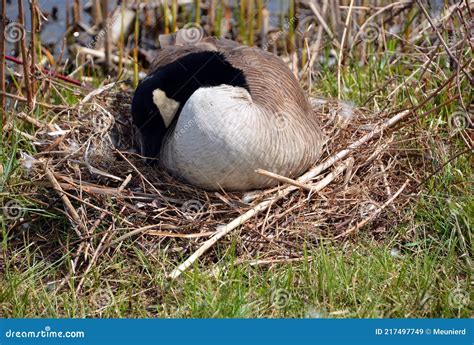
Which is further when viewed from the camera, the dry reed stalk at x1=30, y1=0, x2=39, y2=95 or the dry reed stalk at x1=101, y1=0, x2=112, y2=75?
the dry reed stalk at x1=101, y1=0, x2=112, y2=75

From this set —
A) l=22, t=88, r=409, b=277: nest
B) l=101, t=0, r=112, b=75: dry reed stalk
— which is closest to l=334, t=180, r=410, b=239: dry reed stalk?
l=22, t=88, r=409, b=277: nest

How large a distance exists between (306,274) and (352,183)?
0.98 m

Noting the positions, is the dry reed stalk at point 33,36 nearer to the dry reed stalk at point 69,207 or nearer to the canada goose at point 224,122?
the canada goose at point 224,122

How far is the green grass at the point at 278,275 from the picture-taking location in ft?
13.0

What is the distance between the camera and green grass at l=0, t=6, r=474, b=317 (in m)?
3.97

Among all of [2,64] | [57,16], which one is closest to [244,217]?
[2,64]

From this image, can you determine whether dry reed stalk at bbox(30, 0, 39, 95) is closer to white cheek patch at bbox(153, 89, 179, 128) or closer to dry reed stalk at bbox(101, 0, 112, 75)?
white cheek patch at bbox(153, 89, 179, 128)

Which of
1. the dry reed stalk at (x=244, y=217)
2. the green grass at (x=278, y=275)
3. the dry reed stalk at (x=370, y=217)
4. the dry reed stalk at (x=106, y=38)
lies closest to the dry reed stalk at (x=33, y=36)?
the green grass at (x=278, y=275)

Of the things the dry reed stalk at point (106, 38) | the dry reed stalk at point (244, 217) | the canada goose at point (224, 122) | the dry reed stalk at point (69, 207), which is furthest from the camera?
the dry reed stalk at point (106, 38)

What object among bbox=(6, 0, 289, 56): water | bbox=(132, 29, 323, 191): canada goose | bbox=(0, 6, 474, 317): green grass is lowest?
bbox=(0, 6, 474, 317): green grass

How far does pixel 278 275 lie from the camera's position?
4.23m

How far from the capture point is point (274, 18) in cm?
739

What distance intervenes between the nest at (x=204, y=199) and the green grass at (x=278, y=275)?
96 millimetres

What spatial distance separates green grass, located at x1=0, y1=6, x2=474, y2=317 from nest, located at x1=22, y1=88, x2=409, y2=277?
3.8 inches
